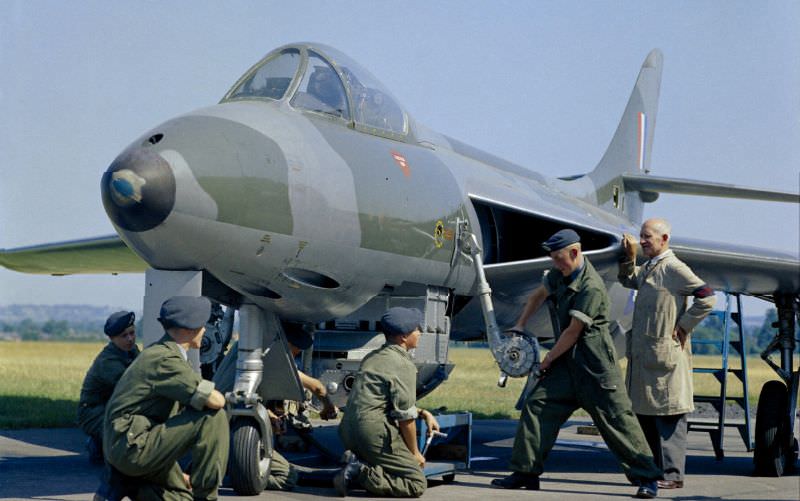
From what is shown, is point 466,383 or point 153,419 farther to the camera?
point 466,383

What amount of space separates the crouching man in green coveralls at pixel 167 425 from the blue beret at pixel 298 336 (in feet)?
10.7

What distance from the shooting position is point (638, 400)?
8914mm

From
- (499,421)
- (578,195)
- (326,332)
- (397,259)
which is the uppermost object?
(578,195)

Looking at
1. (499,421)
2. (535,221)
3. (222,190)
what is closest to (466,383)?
(499,421)

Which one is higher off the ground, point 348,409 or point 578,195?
point 578,195

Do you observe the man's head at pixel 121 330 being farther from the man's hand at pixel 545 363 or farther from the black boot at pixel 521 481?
the man's hand at pixel 545 363

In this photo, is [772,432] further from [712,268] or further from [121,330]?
[121,330]

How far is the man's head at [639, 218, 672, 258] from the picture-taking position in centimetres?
893

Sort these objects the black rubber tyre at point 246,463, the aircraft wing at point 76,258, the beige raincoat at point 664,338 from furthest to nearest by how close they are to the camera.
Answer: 1. the aircraft wing at point 76,258
2. the beige raincoat at point 664,338
3. the black rubber tyre at point 246,463

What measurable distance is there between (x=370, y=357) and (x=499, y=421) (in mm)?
10870

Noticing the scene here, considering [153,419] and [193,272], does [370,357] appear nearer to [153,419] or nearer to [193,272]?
[193,272]

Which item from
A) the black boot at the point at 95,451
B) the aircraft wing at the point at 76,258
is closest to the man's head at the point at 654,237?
the black boot at the point at 95,451

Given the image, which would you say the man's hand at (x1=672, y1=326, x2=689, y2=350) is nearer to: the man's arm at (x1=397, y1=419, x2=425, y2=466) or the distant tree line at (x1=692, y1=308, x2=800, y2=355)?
the distant tree line at (x1=692, y1=308, x2=800, y2=355)

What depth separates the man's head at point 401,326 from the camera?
8.18 metres
